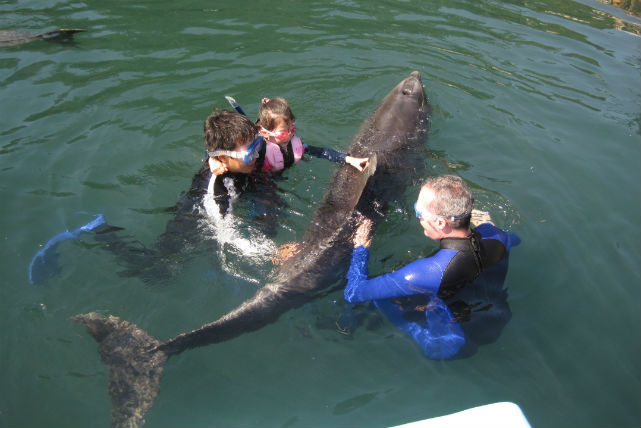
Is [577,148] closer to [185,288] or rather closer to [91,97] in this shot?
[185,288]

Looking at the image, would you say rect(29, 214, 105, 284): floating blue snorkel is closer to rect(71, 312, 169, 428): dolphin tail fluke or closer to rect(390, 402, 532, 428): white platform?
rect(71, 312, 169, 428): dolphin tail fluke

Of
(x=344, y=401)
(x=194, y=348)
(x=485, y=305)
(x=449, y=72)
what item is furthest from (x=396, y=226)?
(x=449, y=72)

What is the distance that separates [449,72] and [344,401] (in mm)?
7236

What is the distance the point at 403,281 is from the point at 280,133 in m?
2.52

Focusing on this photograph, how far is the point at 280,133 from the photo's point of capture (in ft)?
17.8

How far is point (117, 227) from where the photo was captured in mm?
5176

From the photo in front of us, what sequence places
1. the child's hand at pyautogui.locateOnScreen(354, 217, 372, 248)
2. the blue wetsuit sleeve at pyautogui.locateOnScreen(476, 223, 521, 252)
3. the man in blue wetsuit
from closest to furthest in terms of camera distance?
the man in blue wetsuit, the blue wetsuit sleeve at pyautogui.locateOnScreen(476, 223, 521, 252), the child's hand at pyautogui.locateOnScreen(354, 217, 372, 248)

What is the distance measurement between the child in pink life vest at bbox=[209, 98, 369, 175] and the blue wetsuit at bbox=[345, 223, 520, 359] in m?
1.78

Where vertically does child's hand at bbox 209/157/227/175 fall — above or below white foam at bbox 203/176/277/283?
above

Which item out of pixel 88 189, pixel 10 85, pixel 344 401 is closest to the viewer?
pixel 344 401

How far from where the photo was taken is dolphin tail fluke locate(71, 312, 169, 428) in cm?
365

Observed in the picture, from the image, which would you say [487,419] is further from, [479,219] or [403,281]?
[479,219]

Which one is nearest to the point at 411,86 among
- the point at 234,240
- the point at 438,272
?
the point at 234,240

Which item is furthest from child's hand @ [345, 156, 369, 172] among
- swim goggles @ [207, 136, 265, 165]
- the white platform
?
the white platform
